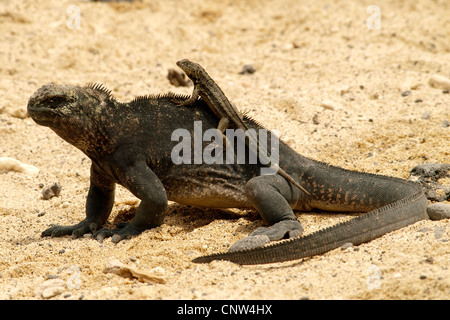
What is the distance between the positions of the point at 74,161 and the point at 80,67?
2971mm

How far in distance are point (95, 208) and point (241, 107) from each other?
3.02 metres

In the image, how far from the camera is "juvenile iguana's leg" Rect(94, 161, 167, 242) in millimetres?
5754

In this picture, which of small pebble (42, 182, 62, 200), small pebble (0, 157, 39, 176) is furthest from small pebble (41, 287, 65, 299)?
small pebble (0, 157, 39, 176)

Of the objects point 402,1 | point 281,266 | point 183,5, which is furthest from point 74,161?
point 402,1

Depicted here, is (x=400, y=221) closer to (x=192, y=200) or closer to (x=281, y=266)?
(x=281, y=266)

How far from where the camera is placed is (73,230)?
20.3 ft

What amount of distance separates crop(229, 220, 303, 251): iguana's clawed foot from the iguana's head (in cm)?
185

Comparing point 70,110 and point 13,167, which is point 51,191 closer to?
point 13,167

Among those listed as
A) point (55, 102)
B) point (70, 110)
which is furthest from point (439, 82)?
point (55, 102)

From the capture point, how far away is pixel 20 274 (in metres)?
5.06

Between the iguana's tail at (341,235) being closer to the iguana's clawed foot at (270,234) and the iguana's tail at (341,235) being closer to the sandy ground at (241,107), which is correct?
the sandy ground at (241,107)

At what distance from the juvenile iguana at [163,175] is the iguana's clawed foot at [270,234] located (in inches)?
0.4

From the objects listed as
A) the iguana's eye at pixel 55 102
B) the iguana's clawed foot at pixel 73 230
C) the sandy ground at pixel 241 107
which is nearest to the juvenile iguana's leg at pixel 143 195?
the sandy ground at pixel 241 107

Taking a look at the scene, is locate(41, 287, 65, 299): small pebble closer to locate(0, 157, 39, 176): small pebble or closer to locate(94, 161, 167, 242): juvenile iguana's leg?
locate(94, 161, 167, 242): juvenile iguana's leg
